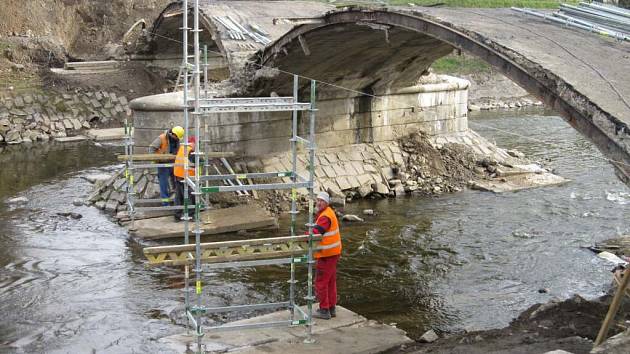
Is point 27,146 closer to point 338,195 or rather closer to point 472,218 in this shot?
point 338,195

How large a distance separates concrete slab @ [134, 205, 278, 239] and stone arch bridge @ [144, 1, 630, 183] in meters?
4.10

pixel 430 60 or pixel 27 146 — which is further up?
pixel 430 60

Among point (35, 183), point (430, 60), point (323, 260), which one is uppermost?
point (430, 60)

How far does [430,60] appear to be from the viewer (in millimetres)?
22000

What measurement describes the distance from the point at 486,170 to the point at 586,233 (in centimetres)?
650

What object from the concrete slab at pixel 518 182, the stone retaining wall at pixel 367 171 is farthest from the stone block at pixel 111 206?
the concrete slab at pixel 518 182

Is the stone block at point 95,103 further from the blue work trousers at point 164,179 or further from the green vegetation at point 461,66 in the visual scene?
the green vegetation at point 461,66

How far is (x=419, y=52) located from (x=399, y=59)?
58cm

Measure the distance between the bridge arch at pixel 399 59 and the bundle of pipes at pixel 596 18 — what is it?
2.38m

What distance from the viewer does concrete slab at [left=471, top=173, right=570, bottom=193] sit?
71.6 ft

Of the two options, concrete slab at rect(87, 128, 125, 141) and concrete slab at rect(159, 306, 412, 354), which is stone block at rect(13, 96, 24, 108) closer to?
concrete slab at rect(87, 128, 125, 141)

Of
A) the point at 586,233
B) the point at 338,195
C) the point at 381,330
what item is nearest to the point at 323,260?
the point at 381,330

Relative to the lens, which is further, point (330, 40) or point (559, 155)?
point (559, 155)

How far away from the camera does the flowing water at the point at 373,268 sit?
38.6 ft
